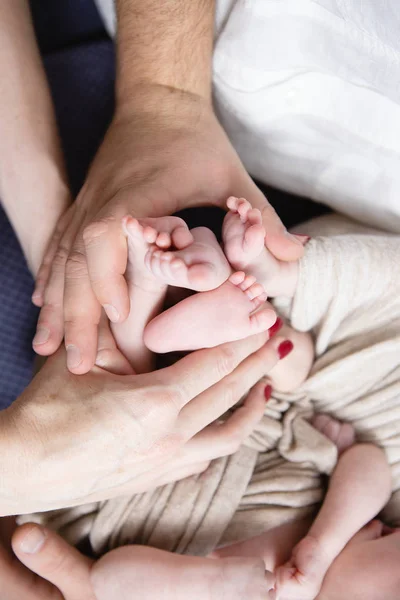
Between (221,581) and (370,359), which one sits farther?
(370,359)

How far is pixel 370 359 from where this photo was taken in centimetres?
94

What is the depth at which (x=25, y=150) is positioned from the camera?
993 millimetres

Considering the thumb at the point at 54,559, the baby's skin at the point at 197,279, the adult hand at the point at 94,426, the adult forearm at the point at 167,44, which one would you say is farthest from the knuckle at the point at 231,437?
the adult forearm at the point at 167,44

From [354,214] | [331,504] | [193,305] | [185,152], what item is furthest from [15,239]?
[331,504]

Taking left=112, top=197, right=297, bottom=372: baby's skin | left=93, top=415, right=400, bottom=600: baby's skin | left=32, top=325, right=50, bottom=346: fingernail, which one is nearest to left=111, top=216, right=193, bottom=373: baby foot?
left=112, top=197, right=297, bottom=372: baby's skin

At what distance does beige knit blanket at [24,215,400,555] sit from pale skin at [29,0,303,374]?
15cm

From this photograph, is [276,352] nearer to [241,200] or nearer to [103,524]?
[241,200]

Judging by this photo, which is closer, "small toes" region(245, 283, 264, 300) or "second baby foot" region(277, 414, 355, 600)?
"small toes" region(245, 283, 264, 300)

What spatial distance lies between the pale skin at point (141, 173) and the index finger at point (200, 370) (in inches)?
4.1

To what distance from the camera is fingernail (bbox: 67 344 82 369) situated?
0.72m

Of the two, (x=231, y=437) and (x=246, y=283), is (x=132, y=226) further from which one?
(x=231, y=437)

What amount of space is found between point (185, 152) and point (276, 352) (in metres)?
0.35

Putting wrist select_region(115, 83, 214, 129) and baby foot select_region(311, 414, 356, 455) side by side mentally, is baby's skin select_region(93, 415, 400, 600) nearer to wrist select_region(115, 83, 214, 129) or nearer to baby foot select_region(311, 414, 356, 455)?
baby foot select_region(311, 414, 356, 455)

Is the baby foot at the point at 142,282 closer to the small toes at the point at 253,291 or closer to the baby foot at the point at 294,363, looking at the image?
the small toes at the point at 253,291
